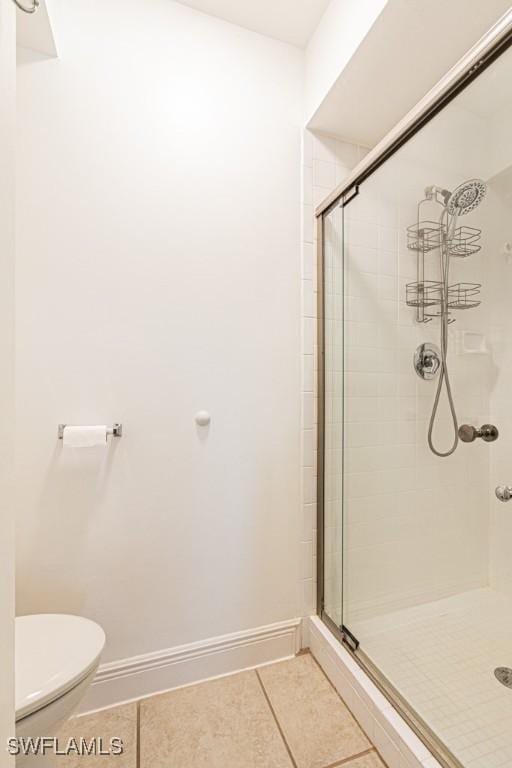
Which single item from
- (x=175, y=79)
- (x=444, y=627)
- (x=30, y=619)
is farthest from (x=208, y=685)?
(x=175, y=79)

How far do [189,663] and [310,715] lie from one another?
46 cm

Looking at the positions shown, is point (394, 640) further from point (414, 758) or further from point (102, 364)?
point (102, 364)

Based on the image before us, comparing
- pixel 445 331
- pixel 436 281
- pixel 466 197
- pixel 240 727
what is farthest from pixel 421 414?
pixel 240 727

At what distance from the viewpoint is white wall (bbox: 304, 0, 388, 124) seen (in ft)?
3.64

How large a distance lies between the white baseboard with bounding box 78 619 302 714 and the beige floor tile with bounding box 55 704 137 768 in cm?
3

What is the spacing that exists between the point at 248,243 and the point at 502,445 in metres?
1.22

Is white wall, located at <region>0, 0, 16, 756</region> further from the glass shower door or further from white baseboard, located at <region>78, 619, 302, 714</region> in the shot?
the glass shower door

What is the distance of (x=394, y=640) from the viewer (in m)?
1.27

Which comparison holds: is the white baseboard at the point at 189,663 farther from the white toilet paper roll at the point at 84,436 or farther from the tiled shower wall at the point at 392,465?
the white toilet paper roll at the point at 84,436

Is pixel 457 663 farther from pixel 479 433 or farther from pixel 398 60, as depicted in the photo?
pixel 398 60

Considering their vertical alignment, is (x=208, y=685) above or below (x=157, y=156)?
below

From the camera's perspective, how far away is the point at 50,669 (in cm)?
87

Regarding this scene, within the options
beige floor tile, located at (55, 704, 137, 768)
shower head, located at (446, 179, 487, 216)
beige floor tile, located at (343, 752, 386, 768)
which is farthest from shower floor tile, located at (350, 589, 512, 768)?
shower head, located at (446, 179, 487, 216)

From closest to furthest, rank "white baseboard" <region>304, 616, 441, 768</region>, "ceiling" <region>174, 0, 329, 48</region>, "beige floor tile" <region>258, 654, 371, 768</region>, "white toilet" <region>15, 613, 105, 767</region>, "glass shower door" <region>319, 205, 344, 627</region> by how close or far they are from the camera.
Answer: "white toilet" <region>15, 613, 105, 767</region> → "white baseboard" <region>304, 616, 441, 768</region> → "beige floor tile" <region>258, 654, 371, 768</region> → "ceiling" <region>174, 0, 329, 48</region> → "glass shower door" <region>319, 205, 344, 627</region>
